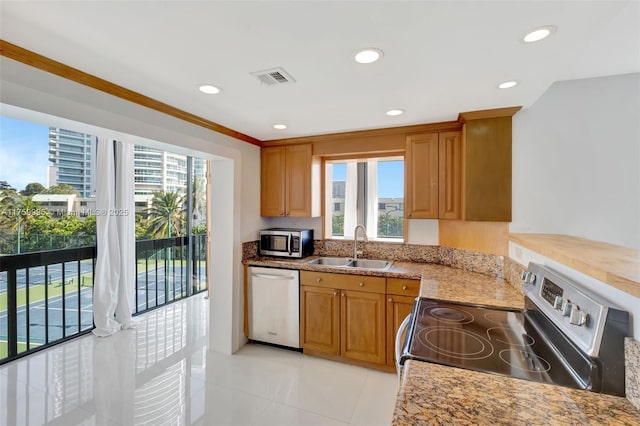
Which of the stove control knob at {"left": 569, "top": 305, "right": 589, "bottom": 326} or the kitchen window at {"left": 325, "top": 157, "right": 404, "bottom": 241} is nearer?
the stove control knob at {"left": 569, "top": 305, "right": 589, "bottom": 326}

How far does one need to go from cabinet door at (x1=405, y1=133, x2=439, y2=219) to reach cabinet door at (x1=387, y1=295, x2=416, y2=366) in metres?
0.85

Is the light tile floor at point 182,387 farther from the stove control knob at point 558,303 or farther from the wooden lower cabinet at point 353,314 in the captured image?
the stove control knob at point 558,303

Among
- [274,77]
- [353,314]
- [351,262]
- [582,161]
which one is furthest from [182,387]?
[582,161]

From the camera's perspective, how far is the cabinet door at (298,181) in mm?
3318

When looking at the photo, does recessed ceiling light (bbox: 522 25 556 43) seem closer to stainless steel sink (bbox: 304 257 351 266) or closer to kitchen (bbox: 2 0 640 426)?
kitchen (bbox: 2 0 640 426)

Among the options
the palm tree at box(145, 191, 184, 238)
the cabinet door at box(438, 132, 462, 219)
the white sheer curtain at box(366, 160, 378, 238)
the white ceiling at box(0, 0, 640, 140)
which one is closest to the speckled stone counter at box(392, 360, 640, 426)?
the white ceiling at box(0, 0, 640, 140)

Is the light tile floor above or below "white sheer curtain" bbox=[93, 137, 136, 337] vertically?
below

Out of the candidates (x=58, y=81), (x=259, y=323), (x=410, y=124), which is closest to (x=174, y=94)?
(x=58, y=81)

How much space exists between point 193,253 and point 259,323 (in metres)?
2.22

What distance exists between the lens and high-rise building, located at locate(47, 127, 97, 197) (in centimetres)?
294

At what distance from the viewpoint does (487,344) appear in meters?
1.26

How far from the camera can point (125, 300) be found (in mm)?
3477

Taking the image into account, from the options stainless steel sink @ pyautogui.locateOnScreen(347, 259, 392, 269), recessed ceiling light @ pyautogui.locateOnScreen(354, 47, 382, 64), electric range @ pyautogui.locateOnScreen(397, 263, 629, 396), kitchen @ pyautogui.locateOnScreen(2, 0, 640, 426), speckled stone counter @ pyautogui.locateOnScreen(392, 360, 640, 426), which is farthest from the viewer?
stainless steel sink @ pyautogui.locateOnScreen(347, 259, 392, 269)

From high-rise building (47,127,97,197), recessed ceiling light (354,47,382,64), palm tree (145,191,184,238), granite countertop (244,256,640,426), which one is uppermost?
recessed ceiling light (354,47,382,64)
